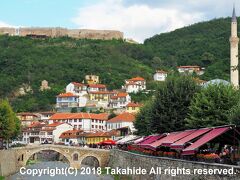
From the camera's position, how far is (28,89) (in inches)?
5733

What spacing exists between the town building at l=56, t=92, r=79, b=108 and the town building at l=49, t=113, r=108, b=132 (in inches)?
680

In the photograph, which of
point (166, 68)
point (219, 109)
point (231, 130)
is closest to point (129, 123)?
point (166, 68)

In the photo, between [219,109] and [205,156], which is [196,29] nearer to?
[219,109]

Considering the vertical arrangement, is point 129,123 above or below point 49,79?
below

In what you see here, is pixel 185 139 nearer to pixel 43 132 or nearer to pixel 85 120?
pixel 85 120

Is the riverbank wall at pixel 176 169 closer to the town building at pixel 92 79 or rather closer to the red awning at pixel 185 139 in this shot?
the red awning at pixel 185 139

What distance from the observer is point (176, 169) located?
2542 cm

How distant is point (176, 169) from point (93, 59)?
470 feet

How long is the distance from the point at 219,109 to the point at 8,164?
31.0m

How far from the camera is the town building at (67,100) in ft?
445

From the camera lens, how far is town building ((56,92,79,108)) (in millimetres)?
135625

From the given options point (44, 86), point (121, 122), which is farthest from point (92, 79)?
point (121, 122)

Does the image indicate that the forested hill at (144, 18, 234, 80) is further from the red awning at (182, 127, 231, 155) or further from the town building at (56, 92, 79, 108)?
the red awning at (182, 127, 231, 155)

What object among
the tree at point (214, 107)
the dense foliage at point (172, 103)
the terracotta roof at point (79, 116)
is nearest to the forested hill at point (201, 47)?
the terracotta roof at point (79, 116)
